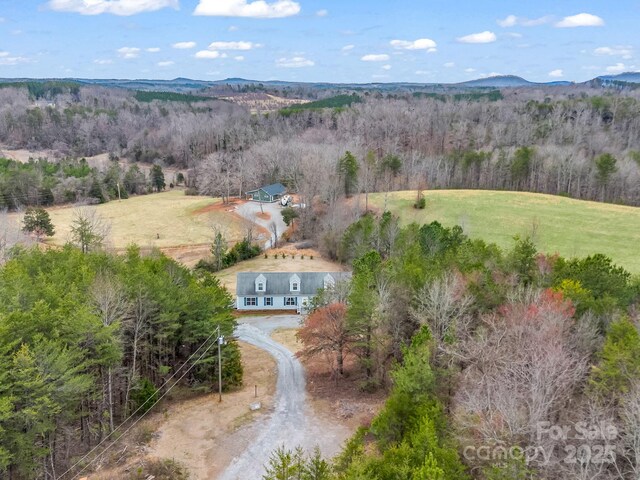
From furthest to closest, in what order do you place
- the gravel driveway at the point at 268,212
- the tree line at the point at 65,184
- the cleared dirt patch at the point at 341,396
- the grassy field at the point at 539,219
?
the tree line at the point at 65,184 → the gravel driveway at the point at 268,212 → the grassy field at the point at 539,219 → the cleared dirt patch at the point at 341,396

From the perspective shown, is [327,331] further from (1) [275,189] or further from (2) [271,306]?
(1) [275,189]

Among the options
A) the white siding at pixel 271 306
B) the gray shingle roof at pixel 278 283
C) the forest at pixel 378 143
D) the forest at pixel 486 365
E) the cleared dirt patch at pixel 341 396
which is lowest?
the white siding at pixel 271 306

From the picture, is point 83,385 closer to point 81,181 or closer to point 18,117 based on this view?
point 81,181

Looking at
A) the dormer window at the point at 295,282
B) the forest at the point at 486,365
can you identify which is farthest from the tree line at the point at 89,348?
the dormer window at the point at 295,282

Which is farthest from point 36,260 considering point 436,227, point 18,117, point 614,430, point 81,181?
point 18,117

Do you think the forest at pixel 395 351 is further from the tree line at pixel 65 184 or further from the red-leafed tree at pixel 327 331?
the tree line at pixel 65 184

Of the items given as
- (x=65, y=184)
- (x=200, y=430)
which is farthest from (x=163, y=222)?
(x=200, y=430)
